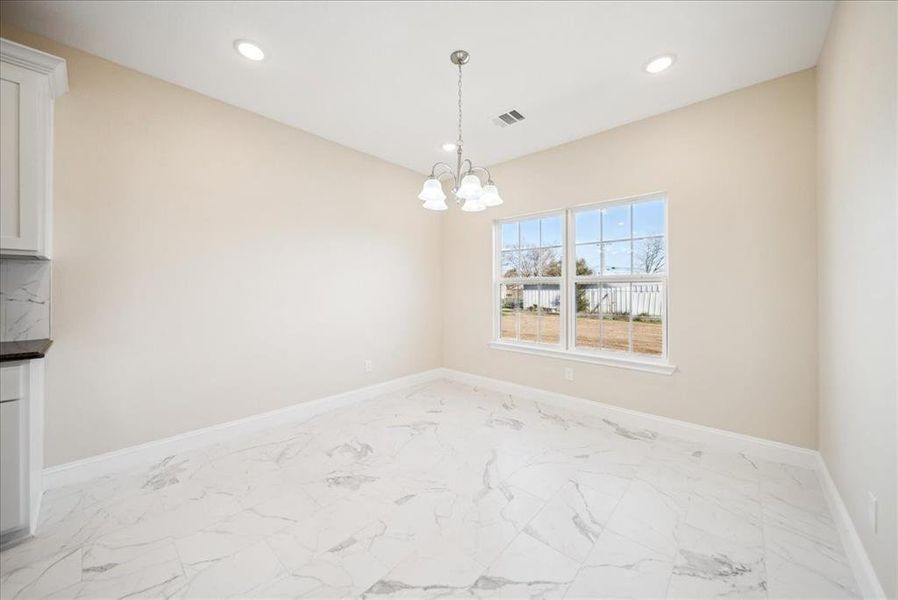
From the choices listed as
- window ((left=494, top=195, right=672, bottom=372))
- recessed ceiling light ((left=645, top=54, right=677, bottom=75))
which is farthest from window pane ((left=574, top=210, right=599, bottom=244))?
recessed ceiling light ((left=645, top=54, right=677, bottom=75))

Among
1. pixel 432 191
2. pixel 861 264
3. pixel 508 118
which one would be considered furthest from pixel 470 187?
pixel 861 264

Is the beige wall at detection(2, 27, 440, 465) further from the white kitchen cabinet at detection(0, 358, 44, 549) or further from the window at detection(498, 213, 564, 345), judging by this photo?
the window at detection(498, 213, 564, 345)

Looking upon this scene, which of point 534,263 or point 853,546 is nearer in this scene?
point 853,546

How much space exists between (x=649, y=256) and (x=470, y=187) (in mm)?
2080

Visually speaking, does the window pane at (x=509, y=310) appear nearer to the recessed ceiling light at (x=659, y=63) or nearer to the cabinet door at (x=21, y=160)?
the recessed ceiling light at (x=659, y=63)

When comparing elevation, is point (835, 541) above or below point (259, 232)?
below

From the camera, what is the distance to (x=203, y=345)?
283 cm

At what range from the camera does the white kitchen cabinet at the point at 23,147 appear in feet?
5.91

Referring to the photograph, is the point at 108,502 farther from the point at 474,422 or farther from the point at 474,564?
the point at 474,422

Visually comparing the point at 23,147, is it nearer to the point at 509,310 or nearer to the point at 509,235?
the point at 509,235

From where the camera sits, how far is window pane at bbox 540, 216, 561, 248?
12.7 ft

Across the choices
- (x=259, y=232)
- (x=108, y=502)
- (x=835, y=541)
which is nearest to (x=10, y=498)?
(x=108, y=502)

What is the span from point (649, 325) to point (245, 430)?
3768mm

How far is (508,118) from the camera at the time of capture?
10.3 ft
